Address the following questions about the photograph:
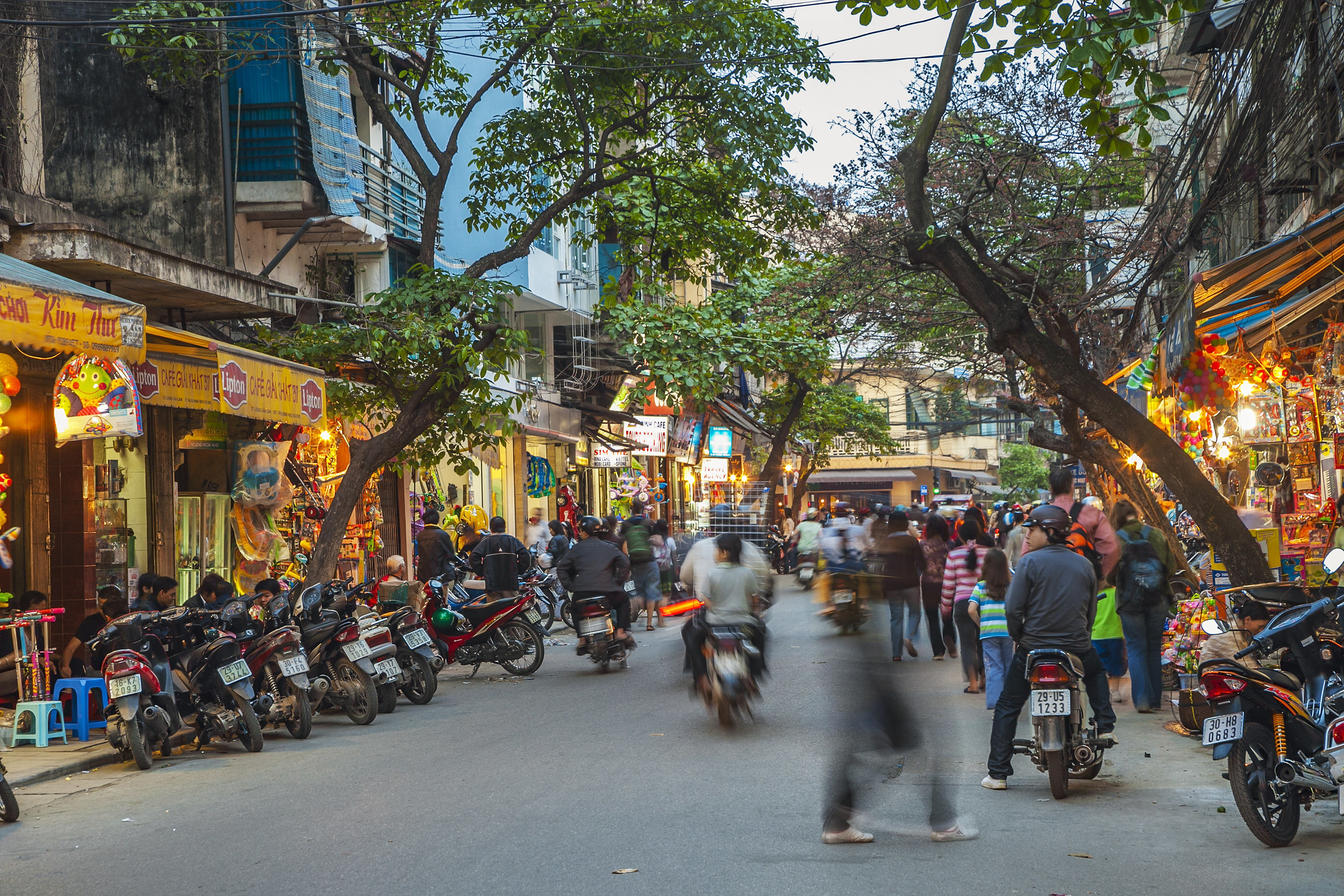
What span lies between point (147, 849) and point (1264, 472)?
10760 mm

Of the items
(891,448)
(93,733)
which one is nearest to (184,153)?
(93,733)

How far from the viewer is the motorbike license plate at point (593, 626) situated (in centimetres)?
1406

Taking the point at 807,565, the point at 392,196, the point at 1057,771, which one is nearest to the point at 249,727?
the point at 1057,771

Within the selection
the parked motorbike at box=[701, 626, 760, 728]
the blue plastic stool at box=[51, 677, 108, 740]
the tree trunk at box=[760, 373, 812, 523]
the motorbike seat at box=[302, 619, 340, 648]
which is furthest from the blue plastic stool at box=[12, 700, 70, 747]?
the tree trunk at box=[760, 373, 812, 523]

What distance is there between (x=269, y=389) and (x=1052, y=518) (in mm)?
8129

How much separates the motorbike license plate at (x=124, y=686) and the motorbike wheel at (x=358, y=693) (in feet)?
7.28

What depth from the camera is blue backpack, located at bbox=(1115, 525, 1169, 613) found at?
32.4 ft

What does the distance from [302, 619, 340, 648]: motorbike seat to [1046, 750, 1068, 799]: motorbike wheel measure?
Answer: 20.9ft

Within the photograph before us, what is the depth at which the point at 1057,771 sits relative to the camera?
713 centimetres

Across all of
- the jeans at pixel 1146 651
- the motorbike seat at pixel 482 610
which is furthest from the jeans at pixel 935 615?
the motorbike seat at pixel 482 610

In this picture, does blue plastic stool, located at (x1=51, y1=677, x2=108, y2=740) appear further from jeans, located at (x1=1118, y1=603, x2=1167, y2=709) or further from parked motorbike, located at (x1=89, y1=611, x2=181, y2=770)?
jeans, located at (x1=1118, y1=603, x2=1167, y2=709)

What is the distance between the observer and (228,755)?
32.0 ft

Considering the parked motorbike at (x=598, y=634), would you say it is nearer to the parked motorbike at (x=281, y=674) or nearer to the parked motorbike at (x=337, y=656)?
the parked motorbike at (x=337, y=656)

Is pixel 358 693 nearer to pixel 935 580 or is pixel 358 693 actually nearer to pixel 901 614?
pixel 901 614
